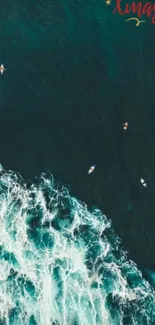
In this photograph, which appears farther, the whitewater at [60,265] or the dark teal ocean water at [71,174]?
the dark teal ocean water at [71,174]

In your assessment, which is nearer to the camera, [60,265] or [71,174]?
[60,265]

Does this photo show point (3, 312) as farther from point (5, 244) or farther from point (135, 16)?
point (135, 16)

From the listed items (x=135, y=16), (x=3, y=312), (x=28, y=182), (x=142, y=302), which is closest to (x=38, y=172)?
(x=28, y=182)

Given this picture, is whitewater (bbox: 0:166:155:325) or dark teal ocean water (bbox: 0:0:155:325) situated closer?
whitewater (bbox: 0:166:155:325)
